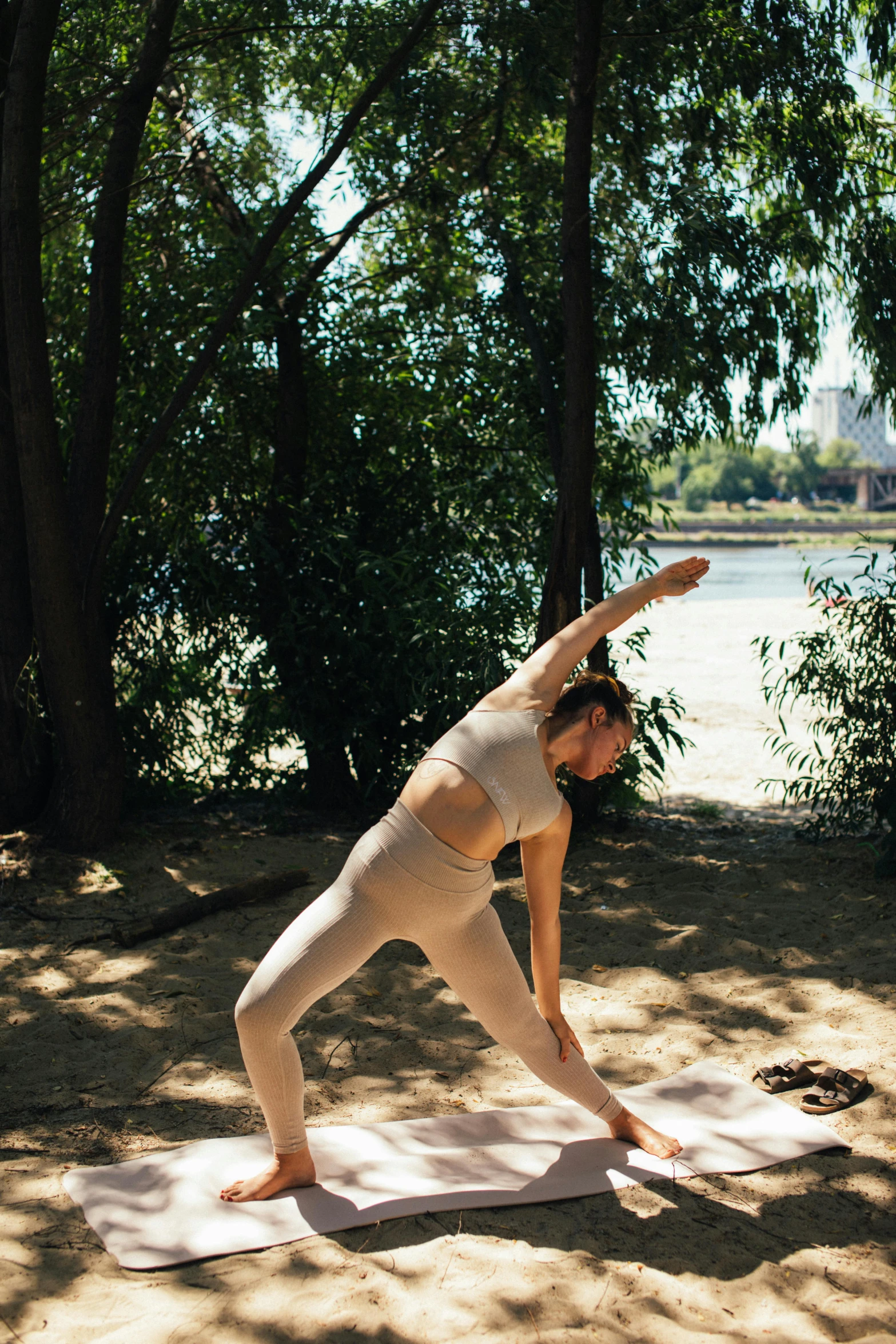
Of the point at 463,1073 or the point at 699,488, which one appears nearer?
the point at 463,1073

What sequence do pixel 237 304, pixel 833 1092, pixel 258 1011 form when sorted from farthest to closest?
1. pixel 237 304
2. pixel 833 1092
3. pixel 258 1011

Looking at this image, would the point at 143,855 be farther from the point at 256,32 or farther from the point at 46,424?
the point at 256,32

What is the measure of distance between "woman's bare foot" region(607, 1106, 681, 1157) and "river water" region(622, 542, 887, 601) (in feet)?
15.3

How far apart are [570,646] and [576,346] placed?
3724 millimetres

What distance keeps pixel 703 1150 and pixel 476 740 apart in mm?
1570

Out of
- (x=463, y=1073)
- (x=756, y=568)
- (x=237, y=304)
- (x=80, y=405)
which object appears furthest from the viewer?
(x=756, y=568)

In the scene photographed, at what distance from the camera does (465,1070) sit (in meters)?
4.14

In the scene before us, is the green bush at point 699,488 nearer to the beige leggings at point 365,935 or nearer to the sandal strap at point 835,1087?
the sandal strap at point 835,1087

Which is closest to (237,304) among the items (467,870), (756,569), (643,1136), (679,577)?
(679,577)

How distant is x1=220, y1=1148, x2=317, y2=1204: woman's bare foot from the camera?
3.11 metres

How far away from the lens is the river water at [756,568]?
34.6 metres

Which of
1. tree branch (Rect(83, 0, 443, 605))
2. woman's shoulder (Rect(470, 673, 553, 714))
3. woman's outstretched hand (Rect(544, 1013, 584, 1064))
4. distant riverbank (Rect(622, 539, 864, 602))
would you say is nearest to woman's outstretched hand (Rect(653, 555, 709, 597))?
woman's shoulder (Rect(470, 673, 553, 714))

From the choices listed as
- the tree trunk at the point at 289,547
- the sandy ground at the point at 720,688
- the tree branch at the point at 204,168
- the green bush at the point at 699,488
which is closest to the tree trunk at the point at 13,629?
the tree branch at the point at 204,168

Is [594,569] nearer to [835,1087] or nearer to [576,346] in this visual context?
[576,346]
